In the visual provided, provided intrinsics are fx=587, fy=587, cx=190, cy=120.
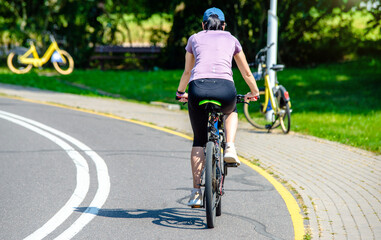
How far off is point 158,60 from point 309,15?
7.60 meters

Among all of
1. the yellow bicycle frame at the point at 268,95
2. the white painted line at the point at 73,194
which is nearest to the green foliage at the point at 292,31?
the yellow bicycle frame at the point at 268,95

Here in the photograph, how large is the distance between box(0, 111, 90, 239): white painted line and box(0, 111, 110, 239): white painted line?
0.47 feet

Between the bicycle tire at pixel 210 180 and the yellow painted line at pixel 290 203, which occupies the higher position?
the bicycle tire at pixel 210 180

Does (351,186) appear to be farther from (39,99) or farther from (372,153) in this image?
(39,99)

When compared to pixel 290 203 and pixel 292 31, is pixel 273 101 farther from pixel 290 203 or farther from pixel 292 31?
pixel 292 31

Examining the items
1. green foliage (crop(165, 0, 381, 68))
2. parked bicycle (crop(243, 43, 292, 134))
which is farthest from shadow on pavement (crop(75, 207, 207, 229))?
green foliage (crop(165, 0, 381, 68))

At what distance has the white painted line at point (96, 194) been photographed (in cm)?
538

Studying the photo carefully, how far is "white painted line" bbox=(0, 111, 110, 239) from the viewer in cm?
538

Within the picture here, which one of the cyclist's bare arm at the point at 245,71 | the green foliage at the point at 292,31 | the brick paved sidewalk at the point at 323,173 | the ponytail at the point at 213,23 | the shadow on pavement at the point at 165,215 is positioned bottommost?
the shadow on pavement at the point at 165,215

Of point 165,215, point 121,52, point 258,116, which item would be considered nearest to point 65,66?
point 121,52

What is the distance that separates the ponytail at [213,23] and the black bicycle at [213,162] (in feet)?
2.25

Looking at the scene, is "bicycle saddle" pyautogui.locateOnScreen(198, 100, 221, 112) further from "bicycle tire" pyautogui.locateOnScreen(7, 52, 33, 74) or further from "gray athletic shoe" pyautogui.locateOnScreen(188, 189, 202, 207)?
"bicycle tire" pyautogui.locateOnScreen(7, 52, 33, 74)

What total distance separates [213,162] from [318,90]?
1415 cm

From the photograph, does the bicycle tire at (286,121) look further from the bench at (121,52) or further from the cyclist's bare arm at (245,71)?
the bench at (121,52)
